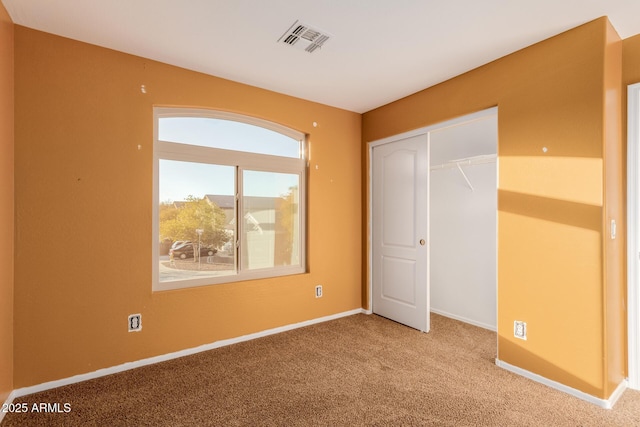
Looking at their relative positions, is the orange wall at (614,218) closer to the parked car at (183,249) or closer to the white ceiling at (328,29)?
the white ceiling at (328,29)

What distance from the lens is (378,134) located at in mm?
3834

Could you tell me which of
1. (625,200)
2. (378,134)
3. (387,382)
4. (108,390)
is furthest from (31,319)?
(625,200)

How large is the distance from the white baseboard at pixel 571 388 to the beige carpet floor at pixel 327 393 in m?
0.04

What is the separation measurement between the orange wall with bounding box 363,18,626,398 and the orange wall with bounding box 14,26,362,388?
2.32 metres

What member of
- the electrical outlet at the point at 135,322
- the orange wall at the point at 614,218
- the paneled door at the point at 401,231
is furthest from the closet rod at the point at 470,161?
the electrical outlet at the point at 135,322

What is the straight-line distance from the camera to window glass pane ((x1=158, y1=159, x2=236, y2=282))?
2.80m

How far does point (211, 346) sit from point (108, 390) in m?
0.85

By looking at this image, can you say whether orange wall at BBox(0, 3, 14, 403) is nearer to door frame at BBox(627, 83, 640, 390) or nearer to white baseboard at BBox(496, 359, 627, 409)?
white baseboard at BBox(496, 359, 627, 409)

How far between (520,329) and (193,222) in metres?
2.88

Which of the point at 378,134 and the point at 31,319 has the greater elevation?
the point at 378,134

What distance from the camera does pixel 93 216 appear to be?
242 cm

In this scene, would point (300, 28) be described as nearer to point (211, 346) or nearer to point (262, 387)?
point (262, 387)

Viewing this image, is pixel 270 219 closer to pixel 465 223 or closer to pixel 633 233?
pixel 465 223

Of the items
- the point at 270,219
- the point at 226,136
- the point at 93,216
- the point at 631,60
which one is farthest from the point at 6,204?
the point at 631,60
